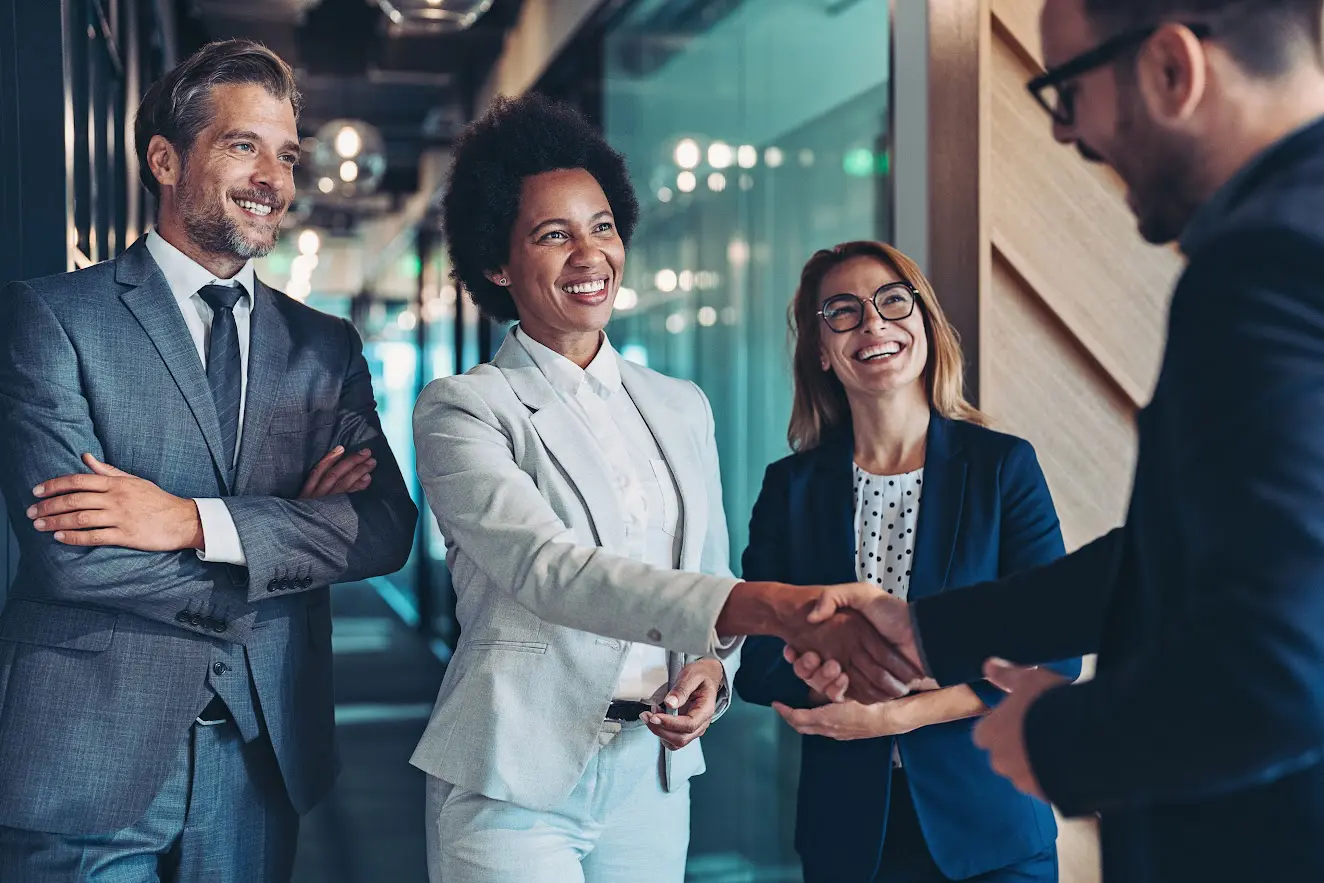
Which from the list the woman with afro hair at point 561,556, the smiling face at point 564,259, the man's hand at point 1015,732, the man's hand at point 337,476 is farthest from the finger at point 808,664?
the man's hand at point 337,476

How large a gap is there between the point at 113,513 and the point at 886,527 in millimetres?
1361

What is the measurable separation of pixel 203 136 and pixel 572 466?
0.95 meters

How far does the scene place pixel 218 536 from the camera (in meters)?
2.08

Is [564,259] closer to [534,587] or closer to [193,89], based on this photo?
[534,587]

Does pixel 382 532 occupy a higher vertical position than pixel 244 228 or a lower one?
lower

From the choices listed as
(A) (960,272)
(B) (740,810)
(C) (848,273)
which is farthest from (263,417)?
(B) (740,810)

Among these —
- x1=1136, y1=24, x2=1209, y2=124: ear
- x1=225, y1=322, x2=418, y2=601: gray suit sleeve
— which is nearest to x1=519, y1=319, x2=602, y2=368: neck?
x1=225, y1=322, x2=418, y2=601: gray suit sleeve

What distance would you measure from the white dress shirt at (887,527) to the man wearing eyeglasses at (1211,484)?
3.39 feet

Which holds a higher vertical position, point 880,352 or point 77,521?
point 880,352

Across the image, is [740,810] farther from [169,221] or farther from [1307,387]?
[1307,387]

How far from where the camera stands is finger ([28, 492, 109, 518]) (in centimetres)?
198

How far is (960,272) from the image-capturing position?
283cm

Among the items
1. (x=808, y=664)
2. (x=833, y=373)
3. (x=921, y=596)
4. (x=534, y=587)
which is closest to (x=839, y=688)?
(x=808, y=664)

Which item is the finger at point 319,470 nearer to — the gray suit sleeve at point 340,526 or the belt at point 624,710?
the gray suit sleeve at point 340,526
